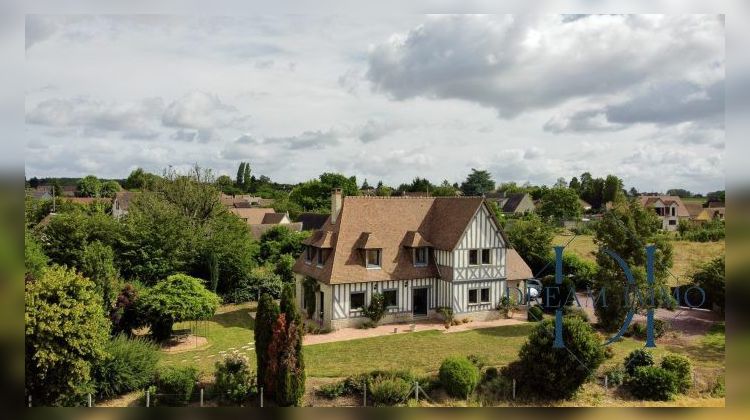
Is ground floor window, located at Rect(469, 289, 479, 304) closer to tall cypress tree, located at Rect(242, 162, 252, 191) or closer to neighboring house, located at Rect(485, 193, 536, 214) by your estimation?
neighboring house, located at Rect(485, 193, 536, 214)

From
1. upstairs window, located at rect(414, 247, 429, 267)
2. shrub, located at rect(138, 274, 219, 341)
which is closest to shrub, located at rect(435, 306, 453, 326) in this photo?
upstairs window, located at rect(414, 247, 429, 267)

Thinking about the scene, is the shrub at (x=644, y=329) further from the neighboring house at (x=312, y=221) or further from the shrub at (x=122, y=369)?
the neighboring house at (x=312, y=221)

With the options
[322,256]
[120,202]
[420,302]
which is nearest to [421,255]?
[420,302]

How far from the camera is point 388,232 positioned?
21422 mm

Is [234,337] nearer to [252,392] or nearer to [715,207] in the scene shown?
[252,392]

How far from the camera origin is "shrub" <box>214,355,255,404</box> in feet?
42.5

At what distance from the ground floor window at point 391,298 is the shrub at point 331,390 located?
7071 mm

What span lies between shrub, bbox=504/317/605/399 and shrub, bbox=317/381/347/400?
464 centimetres

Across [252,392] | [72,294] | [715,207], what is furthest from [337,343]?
[715,207]

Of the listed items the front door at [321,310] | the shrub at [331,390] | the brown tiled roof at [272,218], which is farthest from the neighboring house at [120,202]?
the shrub at [331,390]

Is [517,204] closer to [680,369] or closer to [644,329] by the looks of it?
[644,329]

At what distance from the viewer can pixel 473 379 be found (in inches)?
533

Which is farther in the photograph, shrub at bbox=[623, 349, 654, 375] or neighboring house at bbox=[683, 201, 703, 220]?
neighboring house at bbox=[683, 201, 703, 220]

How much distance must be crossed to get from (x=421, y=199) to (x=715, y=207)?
3700 centimetres
